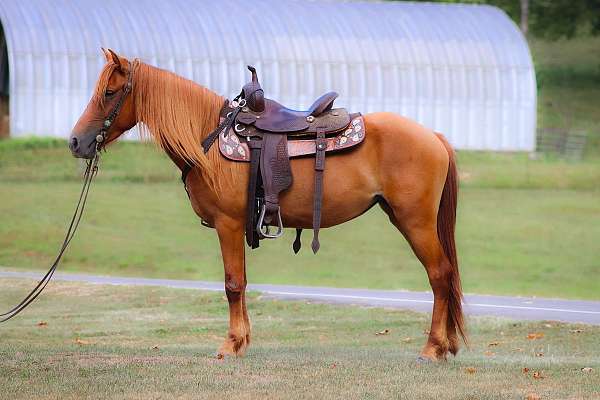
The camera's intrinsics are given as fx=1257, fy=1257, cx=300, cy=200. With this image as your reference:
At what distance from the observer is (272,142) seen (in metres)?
11.0

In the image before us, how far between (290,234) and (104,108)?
54.7ft

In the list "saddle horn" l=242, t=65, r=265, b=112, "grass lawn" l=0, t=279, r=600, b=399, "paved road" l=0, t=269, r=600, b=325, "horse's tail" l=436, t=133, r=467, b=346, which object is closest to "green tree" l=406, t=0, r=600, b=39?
"paved road" l=0, t=269, r=600, b=325

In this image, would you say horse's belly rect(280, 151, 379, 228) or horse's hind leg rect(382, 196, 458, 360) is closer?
horse's hind leg rect(382, 196, 458, 360)

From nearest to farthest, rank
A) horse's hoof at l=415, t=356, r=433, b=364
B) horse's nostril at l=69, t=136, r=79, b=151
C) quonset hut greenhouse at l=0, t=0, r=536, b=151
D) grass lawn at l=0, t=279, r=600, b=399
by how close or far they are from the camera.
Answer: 1. grass lawn at l=0, t=279, r=600, b=399
2. horse's hoof at l=415, t=356, r=433, b=364
3. horse's nostril at l=69, t=136, r=79, b=151
4. quonset hut greenhouse at l=0, t=0, r=536, b=151

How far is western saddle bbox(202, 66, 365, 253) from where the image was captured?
35.9 ft

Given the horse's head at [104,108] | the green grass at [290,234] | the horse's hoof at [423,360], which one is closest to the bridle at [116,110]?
the horse's head at [104,108]

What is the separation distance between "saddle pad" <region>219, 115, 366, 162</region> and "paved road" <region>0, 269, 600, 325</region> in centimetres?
561

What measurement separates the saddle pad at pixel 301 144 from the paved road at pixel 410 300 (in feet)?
18.4

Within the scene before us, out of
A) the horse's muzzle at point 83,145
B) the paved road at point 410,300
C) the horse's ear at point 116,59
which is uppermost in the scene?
the horse's ear at point 116,59

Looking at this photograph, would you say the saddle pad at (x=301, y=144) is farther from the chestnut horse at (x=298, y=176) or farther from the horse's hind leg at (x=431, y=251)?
the horse's hind leg at (x=431, y=251)

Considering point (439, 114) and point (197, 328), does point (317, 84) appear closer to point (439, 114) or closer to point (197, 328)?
point (439, 114)

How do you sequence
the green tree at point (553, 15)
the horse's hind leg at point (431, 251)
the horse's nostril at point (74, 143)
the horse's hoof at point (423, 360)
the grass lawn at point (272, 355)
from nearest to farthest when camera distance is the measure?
the grass lawn at point (272, 355) → the horse's hoof at point (423, 360) → the horse's hind leg at point (431, 251) → the horse's nostril at point (74, 143) → the green tree at point (553, 15)

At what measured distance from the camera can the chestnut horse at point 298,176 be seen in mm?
10938

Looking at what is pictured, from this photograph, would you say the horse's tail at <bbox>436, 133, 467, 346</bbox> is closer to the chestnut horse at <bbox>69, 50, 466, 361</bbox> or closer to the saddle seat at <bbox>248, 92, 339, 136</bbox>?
the chestnut horse at <bbox>69, 50, 466, 361</bbox>
